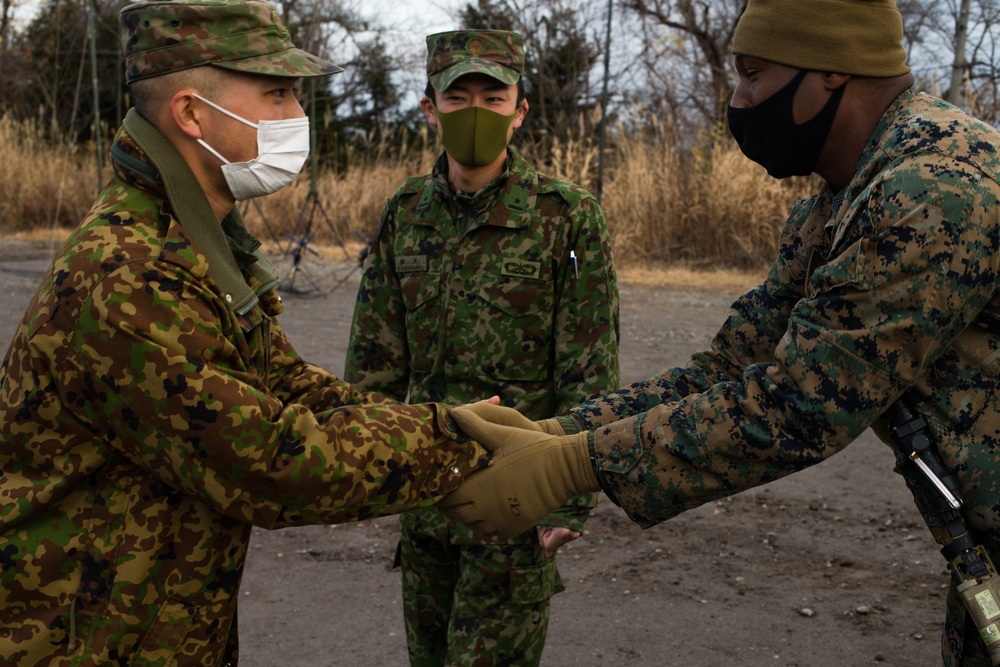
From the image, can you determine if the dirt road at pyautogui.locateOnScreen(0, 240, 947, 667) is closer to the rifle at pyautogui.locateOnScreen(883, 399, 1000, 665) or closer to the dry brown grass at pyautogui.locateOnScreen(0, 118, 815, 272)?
the rifle at pyautogui.locateOnScreen(883, 399, 1000, 665)

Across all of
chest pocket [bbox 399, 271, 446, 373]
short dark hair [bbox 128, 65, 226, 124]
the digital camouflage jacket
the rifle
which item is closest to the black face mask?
the digital camouflage jacket

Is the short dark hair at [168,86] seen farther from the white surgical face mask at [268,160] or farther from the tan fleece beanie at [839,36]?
the tan fleece beanie at [839,36]

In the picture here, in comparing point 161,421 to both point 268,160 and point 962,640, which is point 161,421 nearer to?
point 268,160

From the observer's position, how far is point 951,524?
2.26 metres

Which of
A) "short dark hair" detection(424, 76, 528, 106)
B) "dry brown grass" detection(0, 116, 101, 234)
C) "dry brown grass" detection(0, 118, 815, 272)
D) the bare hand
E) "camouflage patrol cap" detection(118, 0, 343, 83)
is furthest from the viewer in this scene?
"dry brown grass" detection(0, 116, 101, 234)

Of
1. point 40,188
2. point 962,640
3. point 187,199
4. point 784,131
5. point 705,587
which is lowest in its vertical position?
point 40,188

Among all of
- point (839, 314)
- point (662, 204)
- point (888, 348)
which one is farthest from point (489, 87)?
point (662, 204)

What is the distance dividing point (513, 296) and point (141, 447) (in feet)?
5.84

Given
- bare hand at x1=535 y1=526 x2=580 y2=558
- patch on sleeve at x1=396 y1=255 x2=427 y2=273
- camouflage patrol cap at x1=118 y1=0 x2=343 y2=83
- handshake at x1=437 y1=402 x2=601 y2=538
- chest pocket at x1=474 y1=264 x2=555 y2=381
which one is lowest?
bare hand at x1=535 y1=526 x2=580 y2=558

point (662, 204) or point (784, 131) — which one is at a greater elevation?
point (784, 131)

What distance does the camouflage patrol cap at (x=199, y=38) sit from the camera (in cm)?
232

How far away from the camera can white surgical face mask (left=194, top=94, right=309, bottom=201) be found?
96.8 inches

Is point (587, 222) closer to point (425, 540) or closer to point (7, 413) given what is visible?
point (425, 540)

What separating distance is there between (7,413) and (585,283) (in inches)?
80.4
